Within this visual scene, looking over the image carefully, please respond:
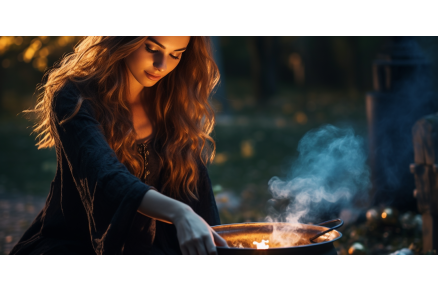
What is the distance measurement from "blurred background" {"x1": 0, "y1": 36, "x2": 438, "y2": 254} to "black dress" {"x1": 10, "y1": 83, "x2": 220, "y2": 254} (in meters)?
1.29

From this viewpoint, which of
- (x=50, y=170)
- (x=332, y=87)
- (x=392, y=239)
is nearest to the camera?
(x=392, y=239)

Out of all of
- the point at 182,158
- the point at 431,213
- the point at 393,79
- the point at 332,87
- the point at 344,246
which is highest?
the point at 332,87

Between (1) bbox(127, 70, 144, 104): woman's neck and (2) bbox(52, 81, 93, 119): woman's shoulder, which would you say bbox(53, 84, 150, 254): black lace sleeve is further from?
(1) bbox(127, 70, 144, 104): woman's neck

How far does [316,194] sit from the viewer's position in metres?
4.79

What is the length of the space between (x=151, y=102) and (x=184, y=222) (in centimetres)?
127

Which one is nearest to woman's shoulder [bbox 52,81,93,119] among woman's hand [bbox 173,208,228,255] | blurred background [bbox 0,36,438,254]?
woman's hand [bbox 173,208,228,255]

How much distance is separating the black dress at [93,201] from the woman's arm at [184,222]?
5cm

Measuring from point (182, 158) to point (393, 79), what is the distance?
265cm

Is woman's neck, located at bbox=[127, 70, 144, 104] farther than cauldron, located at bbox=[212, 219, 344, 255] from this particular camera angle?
Yes

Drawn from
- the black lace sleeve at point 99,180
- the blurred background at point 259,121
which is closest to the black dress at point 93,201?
the black lace sleeve at point 99,180

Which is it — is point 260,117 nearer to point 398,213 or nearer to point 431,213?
point 398,213

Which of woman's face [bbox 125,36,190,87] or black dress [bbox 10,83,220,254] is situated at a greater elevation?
woman's face [bbox 125,36,190,87]

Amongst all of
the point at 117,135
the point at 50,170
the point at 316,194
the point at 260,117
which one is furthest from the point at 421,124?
the point at 260,117

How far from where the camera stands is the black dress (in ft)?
5.72
